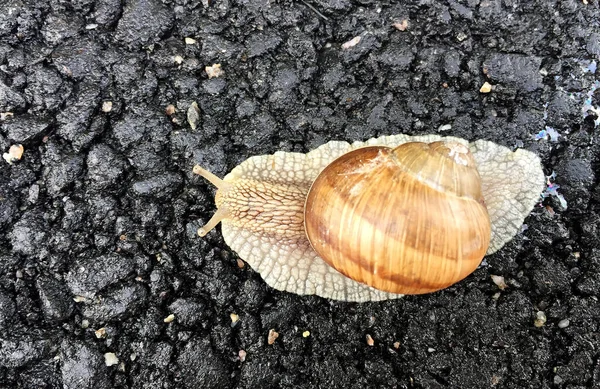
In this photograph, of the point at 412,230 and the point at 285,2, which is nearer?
the point at 412,230

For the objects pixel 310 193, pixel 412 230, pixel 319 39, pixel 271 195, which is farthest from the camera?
pixel 319 39

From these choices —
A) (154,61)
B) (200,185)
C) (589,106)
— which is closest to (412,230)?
(200,185)

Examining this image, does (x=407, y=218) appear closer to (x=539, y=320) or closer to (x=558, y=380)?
(x=539, y=320)

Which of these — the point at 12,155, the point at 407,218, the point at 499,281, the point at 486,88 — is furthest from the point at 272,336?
the point at 486,88

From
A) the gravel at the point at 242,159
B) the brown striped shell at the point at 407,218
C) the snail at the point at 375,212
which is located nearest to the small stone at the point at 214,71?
the gravel at the point at 242,159

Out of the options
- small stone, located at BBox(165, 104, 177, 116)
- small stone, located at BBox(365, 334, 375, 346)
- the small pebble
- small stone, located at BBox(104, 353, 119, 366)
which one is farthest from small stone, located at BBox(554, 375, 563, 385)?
small stone, located at BBox(165, 104, 177, 116)

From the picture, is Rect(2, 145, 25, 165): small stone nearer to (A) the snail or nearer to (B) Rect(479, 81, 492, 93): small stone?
(A) the snail

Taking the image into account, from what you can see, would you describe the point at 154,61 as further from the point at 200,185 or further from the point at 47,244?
the point at 47,244
